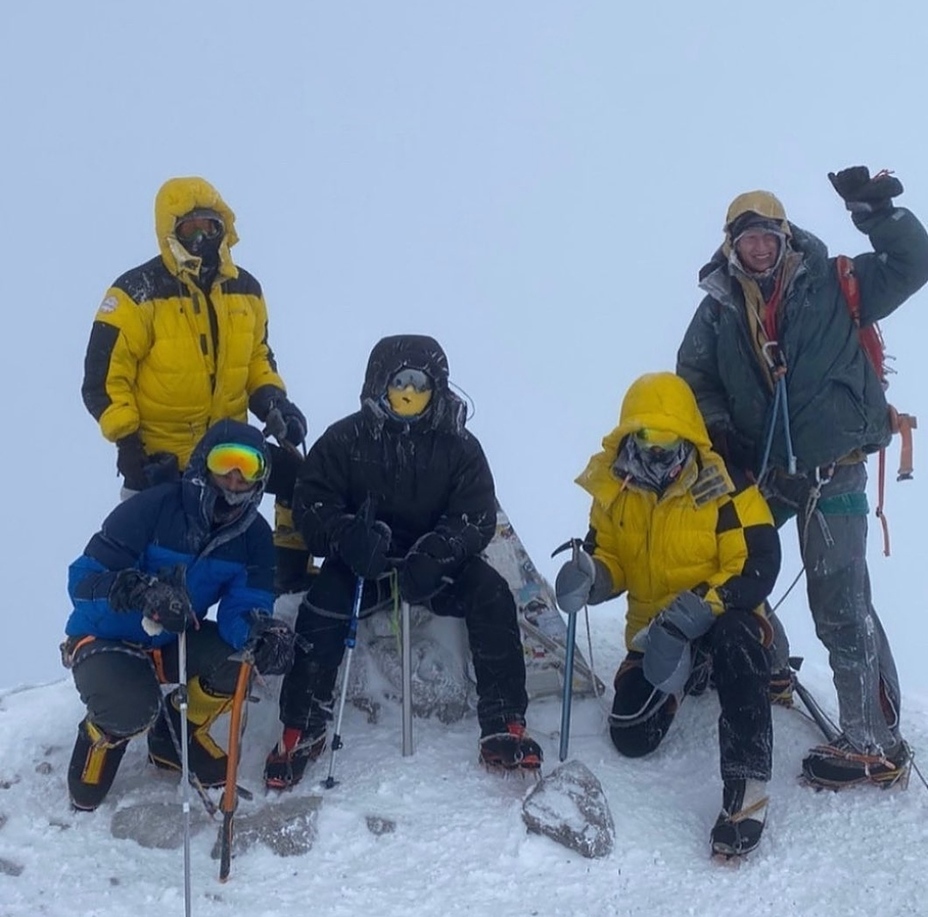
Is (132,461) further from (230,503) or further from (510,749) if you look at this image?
(510,749)

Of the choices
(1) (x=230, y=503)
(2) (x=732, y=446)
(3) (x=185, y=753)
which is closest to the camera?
(3) (x=185, y=753)

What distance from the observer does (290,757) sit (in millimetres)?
5324

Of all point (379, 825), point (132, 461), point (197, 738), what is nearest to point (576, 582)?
point (379, 825)

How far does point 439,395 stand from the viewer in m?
5.77

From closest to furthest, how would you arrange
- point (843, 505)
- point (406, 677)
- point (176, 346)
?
1. point (843, 505)
2. point (406, 677)
3. point (176, 346)

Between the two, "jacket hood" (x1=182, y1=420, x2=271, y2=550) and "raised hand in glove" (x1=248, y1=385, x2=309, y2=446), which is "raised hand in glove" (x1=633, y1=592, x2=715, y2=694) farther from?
"raised hand in glove" (x1=248, y1=385, x2=309, y2=446)

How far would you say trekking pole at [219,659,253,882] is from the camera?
468cm

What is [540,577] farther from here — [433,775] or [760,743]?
[760,743]

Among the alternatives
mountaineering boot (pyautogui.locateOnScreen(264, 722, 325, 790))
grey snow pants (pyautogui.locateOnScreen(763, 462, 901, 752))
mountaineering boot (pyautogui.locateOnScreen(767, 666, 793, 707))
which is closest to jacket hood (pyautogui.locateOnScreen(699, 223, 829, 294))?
grey snow pants (pyautogui.locateOnScreen(763, 462, 901, 752))

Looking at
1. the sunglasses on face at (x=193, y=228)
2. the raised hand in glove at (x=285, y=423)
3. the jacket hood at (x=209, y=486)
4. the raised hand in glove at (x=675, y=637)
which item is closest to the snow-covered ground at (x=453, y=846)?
the raised hand in glove at (x=675, y=637)

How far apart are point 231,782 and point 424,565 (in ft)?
4.42

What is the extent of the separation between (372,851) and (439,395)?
2.22 metres

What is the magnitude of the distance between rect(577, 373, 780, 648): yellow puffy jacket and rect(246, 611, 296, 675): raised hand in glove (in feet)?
5.55

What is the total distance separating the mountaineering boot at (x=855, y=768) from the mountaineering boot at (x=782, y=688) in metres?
0.64
